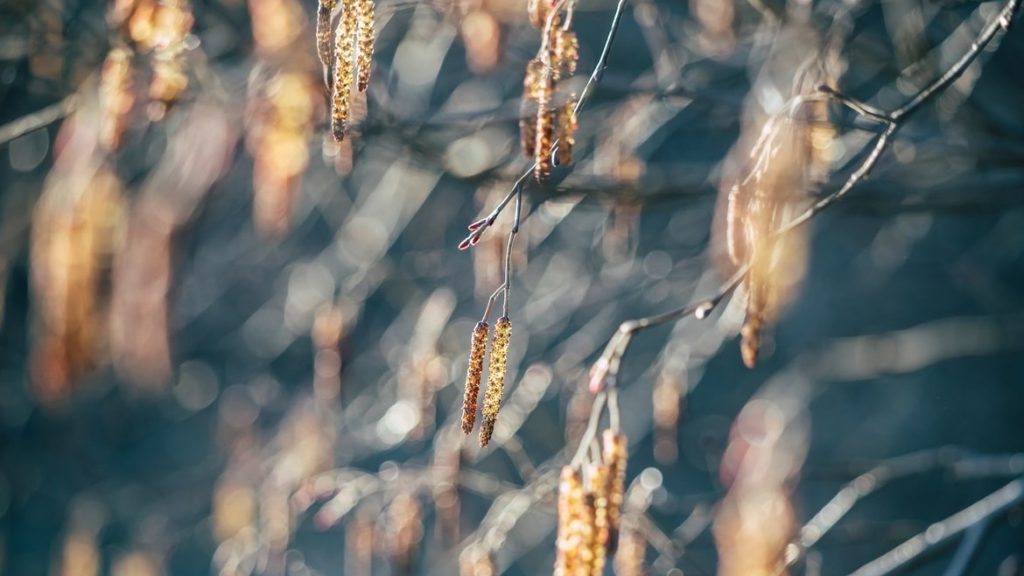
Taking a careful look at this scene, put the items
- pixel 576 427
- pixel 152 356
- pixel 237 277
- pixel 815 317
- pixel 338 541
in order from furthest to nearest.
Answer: pixel 338 541 → pixel 815 317 → pixel 237 277 → pixel 152 356 → pixel 576 427

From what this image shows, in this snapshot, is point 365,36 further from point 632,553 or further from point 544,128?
point 632,553

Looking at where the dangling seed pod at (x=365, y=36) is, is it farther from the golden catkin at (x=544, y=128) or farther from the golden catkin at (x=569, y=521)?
the golden catkin at (x=569, y=521)

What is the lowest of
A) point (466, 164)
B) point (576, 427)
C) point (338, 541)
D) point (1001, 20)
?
point (338, 541)

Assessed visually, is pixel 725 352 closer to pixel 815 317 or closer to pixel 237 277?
pixel 815 317

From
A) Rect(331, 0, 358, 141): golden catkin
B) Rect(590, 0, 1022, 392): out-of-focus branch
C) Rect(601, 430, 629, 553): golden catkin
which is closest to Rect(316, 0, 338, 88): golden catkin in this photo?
Rect(331, 0, 358, 141): golden catkin

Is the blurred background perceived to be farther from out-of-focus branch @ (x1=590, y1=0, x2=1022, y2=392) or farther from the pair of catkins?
the pair of catkins

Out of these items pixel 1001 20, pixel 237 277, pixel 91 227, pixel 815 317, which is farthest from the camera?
pixel 815 317

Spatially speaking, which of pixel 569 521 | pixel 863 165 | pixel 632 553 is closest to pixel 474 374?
pixel 569 521

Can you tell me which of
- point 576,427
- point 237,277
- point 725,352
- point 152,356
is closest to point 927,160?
point 576,427
